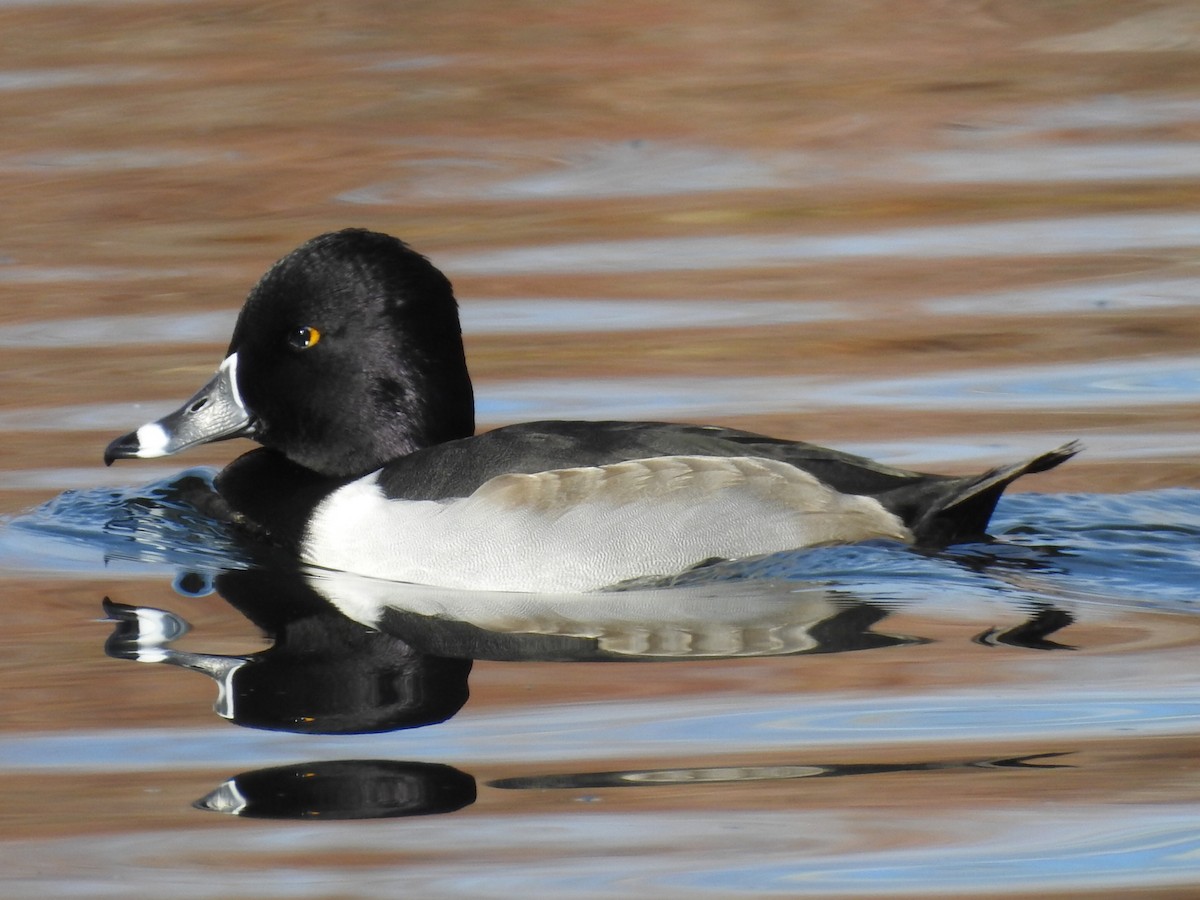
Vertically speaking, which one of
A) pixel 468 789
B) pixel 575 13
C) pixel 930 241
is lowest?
pixel 468 789

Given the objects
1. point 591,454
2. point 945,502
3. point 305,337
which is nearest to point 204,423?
point 305,337

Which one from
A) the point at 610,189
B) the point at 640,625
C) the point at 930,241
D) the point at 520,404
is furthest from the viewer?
the point at 610,189

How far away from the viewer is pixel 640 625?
550 cm

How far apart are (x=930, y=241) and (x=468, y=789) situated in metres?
5.92

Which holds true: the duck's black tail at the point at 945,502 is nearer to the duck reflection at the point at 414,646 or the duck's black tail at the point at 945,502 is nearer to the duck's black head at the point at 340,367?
the duck reflection at the point at 414,646

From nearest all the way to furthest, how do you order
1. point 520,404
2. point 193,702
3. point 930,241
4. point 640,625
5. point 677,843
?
point 677,843 < point 193,702 < point 640,625 < point 520,404 < point 930,241

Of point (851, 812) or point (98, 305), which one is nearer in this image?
point (851, 812)

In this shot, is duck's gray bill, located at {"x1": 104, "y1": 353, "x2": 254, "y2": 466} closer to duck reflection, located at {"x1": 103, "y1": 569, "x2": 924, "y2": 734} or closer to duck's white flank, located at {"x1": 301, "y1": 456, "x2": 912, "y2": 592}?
duck reflection, located at {"x1": 103, "y1": 569, "x2": 924, "y2": 734}

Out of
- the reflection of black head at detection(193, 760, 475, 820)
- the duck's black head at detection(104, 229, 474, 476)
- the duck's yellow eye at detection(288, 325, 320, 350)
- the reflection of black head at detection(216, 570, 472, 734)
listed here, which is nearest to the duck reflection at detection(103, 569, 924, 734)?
the reflection of black head at detection(216, 570, 472, 734)

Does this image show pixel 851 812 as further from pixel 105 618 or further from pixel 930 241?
pixel 930 241

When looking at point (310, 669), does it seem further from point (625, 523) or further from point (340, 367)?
point (340, 367)

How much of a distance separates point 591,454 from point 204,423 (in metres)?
1.39

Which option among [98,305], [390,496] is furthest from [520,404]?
[98,305]

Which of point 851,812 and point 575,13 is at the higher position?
point 575,13
